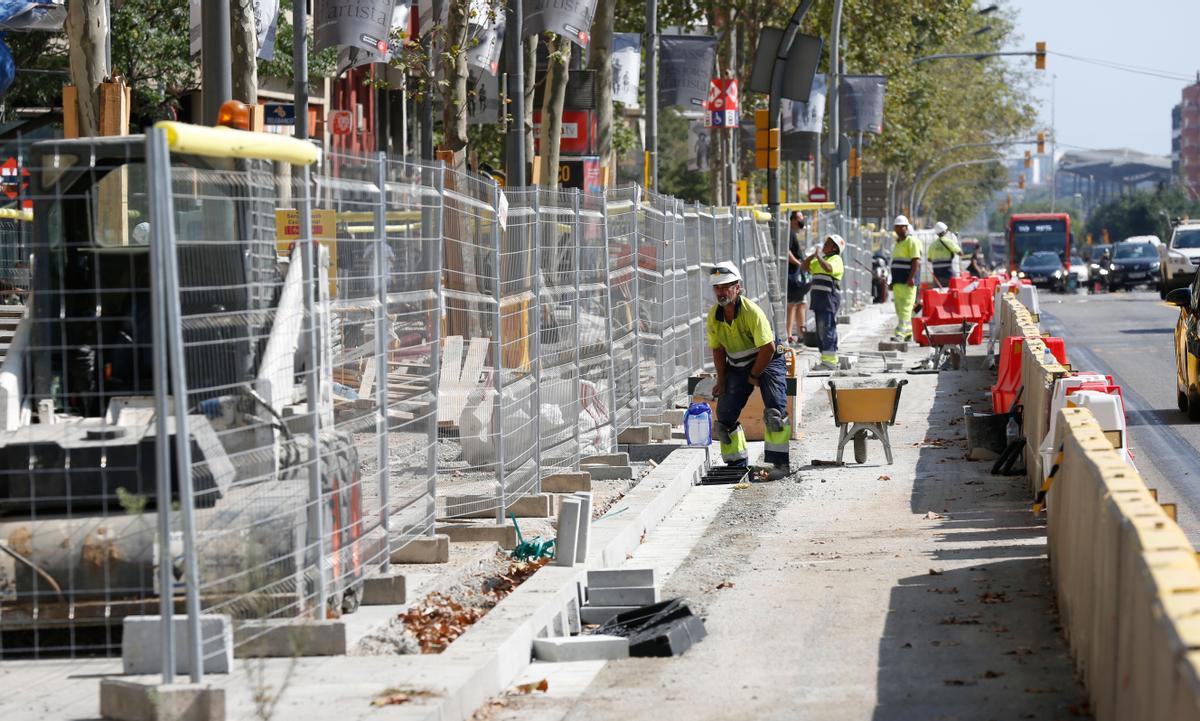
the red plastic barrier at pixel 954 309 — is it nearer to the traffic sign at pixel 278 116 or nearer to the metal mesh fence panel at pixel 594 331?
the traffic sign at pixel 278 116

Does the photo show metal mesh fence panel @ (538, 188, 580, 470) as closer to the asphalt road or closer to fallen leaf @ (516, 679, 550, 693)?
the asphalt road

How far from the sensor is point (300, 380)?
315 inches

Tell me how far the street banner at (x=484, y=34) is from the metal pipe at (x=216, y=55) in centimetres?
1152

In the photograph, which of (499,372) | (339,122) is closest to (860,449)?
(499,372)

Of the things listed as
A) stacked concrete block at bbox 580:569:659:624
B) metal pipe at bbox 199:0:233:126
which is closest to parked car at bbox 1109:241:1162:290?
metal pipe at bbox 199:0:233:126

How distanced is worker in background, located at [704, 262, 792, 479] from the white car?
36.5m

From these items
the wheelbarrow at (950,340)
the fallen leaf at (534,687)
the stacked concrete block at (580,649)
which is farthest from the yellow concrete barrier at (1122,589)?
the wheelbarrow at (950,340)

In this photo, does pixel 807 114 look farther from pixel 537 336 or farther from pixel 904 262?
pixel 537 336

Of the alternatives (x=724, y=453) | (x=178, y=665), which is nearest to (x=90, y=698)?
(x=178, y=665)

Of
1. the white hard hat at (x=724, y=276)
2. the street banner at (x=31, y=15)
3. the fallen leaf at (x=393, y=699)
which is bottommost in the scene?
the fallen leaf at (x=393, y=699)

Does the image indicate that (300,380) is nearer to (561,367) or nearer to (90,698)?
(90,698)

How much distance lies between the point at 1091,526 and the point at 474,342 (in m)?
4.88

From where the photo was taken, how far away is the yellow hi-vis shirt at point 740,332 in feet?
Answer: 49.9

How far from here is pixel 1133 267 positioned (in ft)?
222
